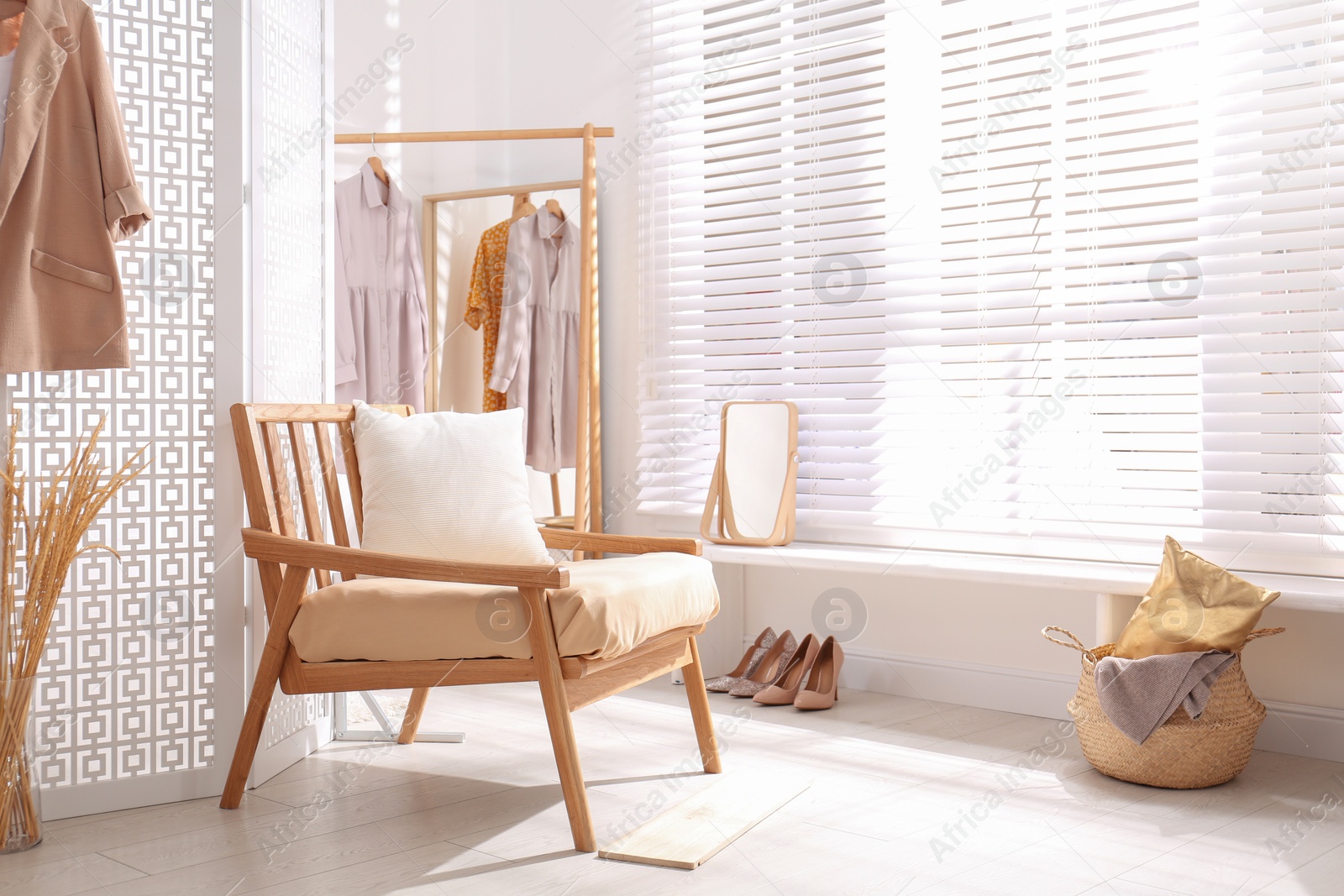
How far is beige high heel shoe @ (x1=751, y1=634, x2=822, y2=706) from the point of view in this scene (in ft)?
9.89

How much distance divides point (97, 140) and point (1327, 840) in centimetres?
272

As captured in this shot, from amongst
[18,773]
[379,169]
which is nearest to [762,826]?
[18,773]

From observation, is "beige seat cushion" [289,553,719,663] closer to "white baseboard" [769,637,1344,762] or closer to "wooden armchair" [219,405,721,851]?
"wooden armchair" [219,405,721,851]

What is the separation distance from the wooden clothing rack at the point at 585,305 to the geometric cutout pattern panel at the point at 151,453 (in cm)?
131

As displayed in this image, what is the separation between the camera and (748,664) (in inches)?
129

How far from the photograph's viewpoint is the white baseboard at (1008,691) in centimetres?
251

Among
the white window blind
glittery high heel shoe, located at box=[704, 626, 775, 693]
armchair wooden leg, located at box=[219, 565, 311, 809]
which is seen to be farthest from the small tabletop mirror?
armchair wooden leg, located at box=[219, 565, 311, 809]

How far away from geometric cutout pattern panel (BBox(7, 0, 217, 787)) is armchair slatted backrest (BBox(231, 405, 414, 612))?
142 mm

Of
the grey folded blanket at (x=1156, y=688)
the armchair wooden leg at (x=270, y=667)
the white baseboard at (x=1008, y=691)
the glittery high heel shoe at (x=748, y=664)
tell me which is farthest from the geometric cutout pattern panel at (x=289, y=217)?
the grey folded blanket at (x=1156, y=688)

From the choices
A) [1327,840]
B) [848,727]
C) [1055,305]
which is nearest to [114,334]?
[848,727]

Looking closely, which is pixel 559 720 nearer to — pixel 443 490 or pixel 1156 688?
pixel 443 490

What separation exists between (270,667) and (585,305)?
1.83 meters

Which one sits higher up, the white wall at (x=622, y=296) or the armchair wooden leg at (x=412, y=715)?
the white wall at (x=622, y=296)

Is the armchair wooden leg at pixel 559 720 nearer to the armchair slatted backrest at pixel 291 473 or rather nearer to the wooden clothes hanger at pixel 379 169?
the armchair slatted backrest at pixel 291 473
